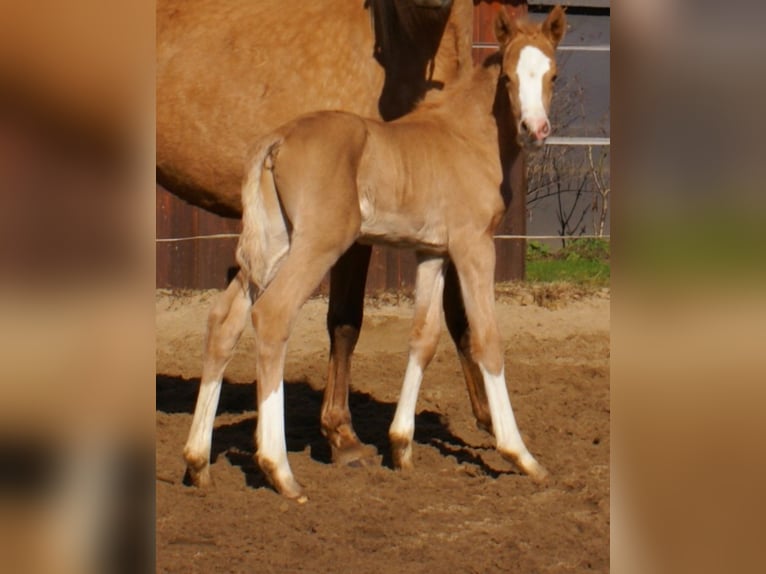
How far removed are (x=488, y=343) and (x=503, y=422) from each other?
0.35 meters

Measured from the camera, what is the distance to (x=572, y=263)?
13.0 m

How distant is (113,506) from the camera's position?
2.26 ft

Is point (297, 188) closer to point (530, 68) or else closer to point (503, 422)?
point (530, 68)

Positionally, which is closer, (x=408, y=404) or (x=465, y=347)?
(x=408, y=404)

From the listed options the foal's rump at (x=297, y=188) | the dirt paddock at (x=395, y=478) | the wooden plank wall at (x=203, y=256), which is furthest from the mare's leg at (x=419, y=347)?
the wooden plank wall at (x=203, y=256)

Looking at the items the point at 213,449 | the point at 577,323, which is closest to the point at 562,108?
the point at 577,323

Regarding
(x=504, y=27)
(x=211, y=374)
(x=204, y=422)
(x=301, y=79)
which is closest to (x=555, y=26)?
(x=504, y=27)

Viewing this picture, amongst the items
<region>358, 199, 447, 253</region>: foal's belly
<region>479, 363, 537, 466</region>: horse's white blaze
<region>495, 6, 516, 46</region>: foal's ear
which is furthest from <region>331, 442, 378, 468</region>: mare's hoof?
<region>495, 6, 516, 46</region>: foal's ear

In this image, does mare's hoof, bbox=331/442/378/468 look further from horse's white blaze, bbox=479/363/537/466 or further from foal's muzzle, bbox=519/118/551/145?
foal's muzzle, bbox=519/118/551/145

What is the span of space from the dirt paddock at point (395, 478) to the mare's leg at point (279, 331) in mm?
159

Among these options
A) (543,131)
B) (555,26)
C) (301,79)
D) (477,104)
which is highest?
(555,26)

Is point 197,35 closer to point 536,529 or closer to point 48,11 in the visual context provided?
point 536,529

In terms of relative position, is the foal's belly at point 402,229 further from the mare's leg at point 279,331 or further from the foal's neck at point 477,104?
the foal's neck at point 477,104

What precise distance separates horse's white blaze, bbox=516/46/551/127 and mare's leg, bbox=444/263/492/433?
135cm
